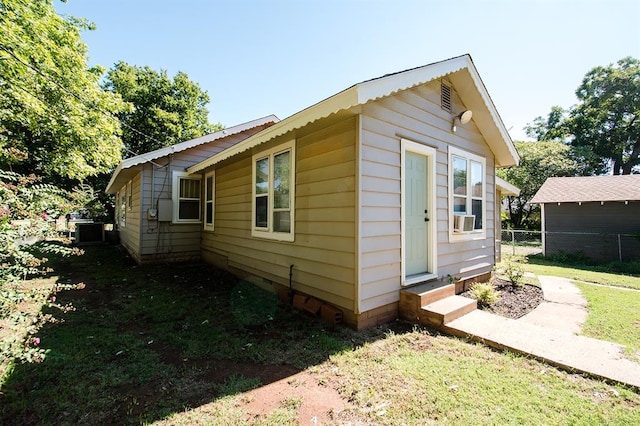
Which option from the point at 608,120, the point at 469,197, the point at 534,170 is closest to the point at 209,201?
the point at 469,197

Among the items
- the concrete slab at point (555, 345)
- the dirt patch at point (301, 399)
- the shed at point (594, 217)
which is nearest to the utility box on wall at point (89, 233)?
the dirt patch at point (301, 399)

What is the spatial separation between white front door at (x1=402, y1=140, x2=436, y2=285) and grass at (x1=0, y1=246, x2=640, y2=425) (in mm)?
1138

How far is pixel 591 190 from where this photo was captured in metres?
12.2

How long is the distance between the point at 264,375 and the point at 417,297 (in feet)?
7.35

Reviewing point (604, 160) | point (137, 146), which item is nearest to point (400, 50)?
point (137, 146)

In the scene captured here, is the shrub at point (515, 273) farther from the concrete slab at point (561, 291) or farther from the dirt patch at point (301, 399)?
the dirt patch at point (301, 399)

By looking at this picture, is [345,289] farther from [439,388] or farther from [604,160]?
[604,160]

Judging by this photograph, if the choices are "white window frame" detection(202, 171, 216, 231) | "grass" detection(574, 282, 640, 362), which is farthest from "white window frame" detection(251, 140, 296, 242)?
"grass" detection(574, 282, 640, 362)

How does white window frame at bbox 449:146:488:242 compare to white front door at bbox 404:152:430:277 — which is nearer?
white front door at bbox 404:152:430:277

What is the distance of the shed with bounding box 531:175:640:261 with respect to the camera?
10734mm

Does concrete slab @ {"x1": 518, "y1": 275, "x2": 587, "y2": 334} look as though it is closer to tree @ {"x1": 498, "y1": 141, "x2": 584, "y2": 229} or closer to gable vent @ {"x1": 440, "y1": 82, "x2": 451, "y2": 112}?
gable vent @ {"x1": 440, "y1": 82, "x2": 451, "y2": 112}

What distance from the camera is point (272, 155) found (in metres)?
5.13

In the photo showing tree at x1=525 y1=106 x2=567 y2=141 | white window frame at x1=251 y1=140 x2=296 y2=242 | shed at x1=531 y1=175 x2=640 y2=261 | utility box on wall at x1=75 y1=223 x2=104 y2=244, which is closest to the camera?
white window frame at x1=251 y1=140 x2=296 y2=242

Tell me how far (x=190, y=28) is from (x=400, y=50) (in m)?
6.18
